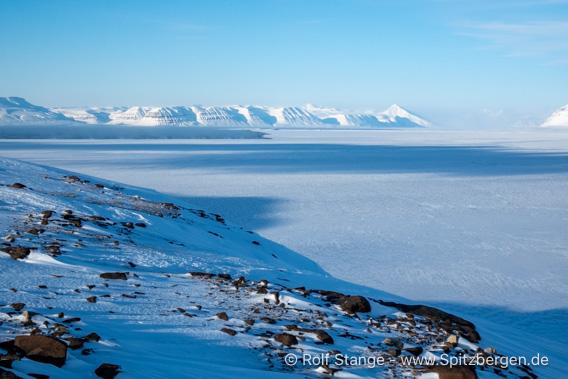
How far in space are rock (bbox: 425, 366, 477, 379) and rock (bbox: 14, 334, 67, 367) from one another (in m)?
2.09

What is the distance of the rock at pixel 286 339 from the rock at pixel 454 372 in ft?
2.77

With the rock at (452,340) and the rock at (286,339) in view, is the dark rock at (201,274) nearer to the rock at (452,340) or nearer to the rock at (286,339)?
the rock at (286,339)

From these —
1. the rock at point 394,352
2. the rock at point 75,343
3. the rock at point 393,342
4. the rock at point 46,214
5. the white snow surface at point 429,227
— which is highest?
the rock at point 46,214

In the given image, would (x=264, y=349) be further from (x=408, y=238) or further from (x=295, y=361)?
(x=408, y=238)

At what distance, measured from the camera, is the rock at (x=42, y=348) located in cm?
252

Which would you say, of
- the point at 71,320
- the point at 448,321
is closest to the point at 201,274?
the point at 71,320

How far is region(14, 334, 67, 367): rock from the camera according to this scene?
8.25 feet

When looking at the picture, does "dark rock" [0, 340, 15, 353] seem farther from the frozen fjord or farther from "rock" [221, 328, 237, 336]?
the frozen fjord

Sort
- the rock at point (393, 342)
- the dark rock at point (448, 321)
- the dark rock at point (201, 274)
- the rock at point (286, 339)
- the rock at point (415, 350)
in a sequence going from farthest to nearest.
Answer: the dark rock at point (201, 274)
the dark rock at point (448, 321)
the rock at point (393, 342)
the rock at point (415, 350)
the rock at point (286, 339)

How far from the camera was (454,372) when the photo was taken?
3219 mm

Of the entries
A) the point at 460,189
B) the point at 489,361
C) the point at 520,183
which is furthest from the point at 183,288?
the point at 520,183

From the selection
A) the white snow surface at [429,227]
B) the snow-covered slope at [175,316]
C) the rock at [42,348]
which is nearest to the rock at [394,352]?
the snow-covered slope at [175,316]

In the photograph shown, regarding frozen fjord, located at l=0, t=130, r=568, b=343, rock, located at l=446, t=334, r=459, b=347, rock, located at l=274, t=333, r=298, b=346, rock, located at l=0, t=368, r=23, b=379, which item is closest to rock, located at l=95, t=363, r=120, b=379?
rock, located at l=0, t=368, r=23, b=379

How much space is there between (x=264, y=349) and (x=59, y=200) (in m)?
4.34
